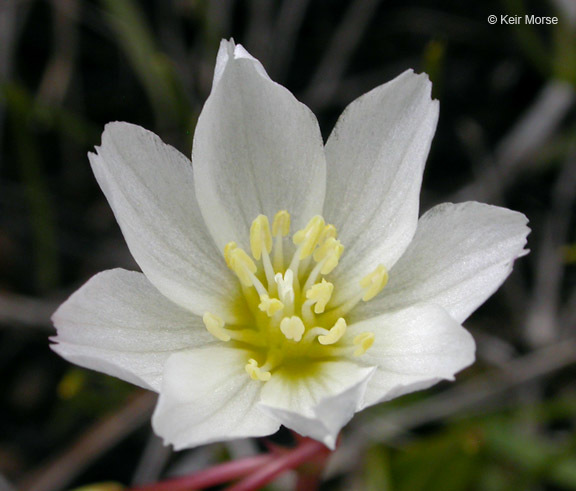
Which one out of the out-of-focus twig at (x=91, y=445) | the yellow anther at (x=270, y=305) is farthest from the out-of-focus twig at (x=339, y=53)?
the yellow anther at (x=270, y=305)

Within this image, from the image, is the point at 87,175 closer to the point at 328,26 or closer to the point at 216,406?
the point at 328,26

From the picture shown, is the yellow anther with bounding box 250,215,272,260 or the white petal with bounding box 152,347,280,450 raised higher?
the yellow anther with bounding box 250,215,272,260

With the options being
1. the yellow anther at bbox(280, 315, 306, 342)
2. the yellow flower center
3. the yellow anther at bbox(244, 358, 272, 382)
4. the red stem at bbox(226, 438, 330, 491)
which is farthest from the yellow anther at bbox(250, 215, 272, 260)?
the red stem at bbox(226, 438, 330, 491)

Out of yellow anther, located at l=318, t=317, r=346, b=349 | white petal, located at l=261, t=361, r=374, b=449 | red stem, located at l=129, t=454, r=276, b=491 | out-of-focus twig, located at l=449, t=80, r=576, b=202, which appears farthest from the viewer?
out-of-focus twig, located at l=449, t=80, r=576, b=202

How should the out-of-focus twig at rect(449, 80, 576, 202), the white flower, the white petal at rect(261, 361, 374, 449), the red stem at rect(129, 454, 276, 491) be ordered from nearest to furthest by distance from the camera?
the white petal at rect(261, 361, 374, 449) < the white flower < the red stem at rect(129, 454, 276, 491) < the out-of-focus twig at rect(449, 80, 576, 202)

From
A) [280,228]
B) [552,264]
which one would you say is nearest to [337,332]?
[280,228]

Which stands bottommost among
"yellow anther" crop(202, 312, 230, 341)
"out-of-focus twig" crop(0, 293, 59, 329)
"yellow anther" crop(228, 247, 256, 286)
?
"out-of-focus twig" crop(0, 293, 59, 329)

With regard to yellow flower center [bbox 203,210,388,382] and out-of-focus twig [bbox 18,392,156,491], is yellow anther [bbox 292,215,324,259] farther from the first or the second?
out-of-focus twig [bbox 18,392,156,491]
